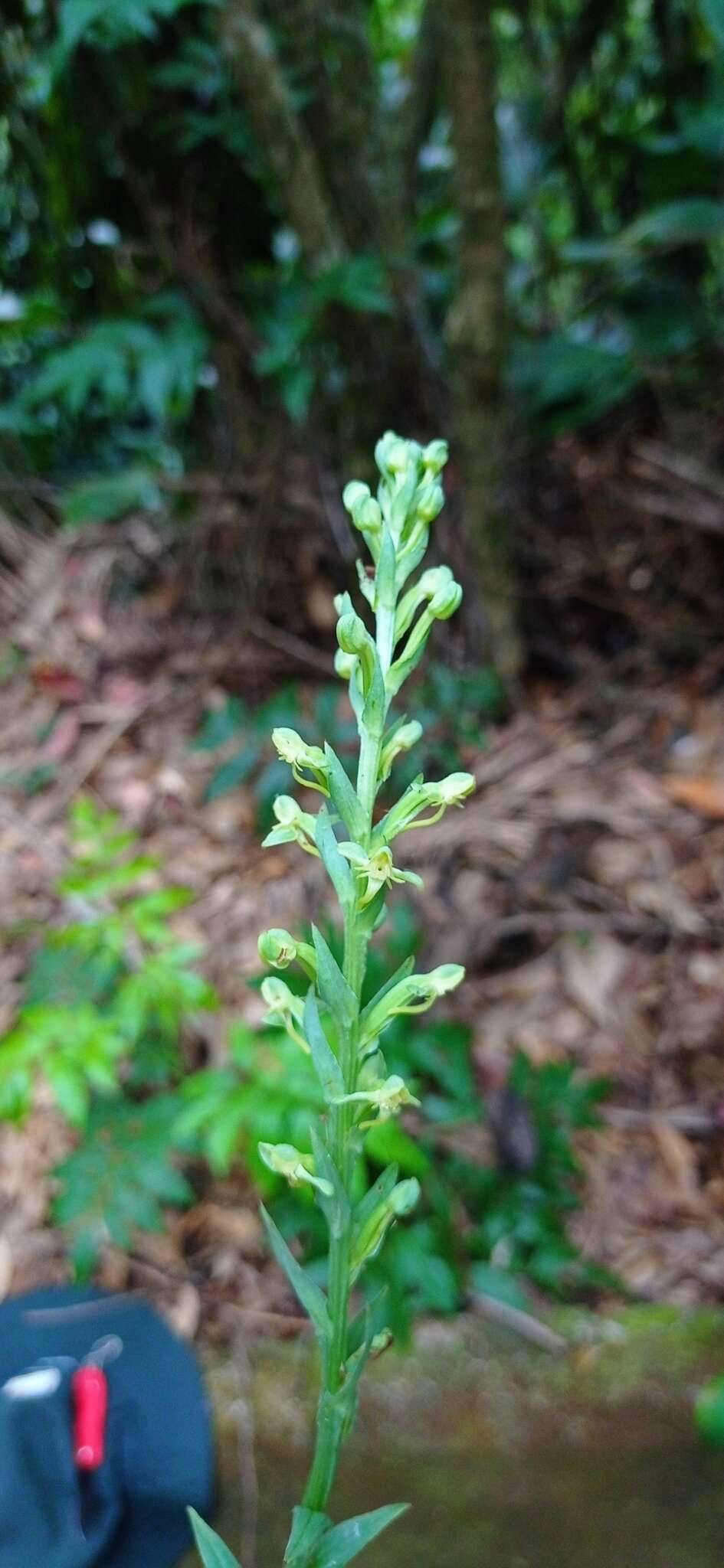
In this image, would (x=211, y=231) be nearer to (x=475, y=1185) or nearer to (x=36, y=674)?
(x=36, y=674)

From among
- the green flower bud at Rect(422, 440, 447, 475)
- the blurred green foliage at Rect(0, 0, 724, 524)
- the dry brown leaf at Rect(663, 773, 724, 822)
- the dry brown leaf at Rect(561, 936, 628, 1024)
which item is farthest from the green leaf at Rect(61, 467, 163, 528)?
the green flower bud at Rect(422, 440, 447, 475)

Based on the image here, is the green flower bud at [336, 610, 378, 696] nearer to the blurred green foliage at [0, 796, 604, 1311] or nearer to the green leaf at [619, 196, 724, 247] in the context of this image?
the blurred green foliage at [0, 796, 604, 1311]

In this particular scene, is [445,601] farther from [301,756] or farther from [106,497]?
[106,497]

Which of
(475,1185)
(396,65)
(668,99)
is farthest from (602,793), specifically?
(396,65)

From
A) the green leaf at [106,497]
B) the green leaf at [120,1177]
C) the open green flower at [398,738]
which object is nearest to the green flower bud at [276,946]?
the open green flower at [398,738]

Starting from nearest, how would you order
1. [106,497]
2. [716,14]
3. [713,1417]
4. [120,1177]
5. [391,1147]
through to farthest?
1. [713,1417]
2. [391,1147]
3. [120,1177]
4. [716,14]
5. [106,497]

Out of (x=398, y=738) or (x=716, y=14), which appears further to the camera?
(x=716, y=14)

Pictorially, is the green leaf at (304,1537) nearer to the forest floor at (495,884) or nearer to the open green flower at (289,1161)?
the open green flower at (289,1161)

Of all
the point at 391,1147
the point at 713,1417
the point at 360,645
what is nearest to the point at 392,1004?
the point at 360,645
